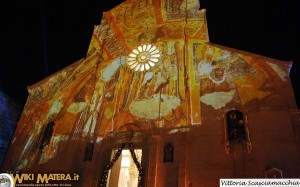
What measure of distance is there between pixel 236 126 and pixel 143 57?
20.9 ft

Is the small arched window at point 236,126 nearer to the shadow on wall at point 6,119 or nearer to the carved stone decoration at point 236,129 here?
the carved stone decoration at point 236,129

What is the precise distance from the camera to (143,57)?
552 inches

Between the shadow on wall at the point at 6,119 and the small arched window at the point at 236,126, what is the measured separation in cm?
1357

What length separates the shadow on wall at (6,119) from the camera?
1572 cm

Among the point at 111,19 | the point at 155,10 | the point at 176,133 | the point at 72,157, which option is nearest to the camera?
the point at 176,133

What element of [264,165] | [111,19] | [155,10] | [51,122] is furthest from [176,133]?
[111,19]

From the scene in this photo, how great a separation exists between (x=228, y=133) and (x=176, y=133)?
7.10ft

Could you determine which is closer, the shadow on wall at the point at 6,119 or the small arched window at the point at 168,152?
the small arched window at the point at 168,152

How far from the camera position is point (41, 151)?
12633mm

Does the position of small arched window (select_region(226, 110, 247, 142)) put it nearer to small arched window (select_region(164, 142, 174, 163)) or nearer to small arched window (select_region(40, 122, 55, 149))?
small arched window (select_region(164, 142, 174, 163))

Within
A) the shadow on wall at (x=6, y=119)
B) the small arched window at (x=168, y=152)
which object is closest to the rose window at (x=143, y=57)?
the small arched window at (x=168, y=152)

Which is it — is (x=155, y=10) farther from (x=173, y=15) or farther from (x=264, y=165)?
(x=264, y=165)

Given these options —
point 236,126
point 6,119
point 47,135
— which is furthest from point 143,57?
point 6,119

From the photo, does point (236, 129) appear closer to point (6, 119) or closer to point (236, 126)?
point (236, 126)
